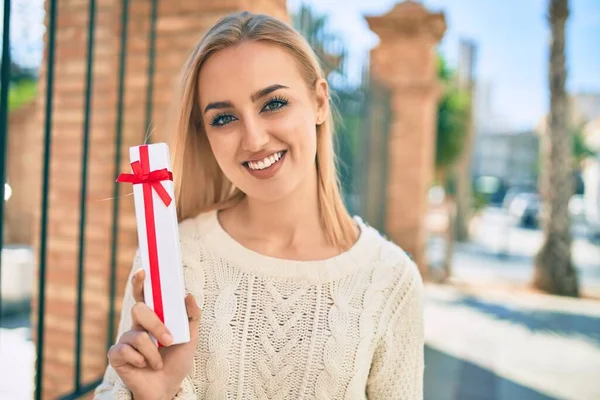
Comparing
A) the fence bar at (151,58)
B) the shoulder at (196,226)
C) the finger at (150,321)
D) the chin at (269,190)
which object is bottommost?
the finger at (150,321)

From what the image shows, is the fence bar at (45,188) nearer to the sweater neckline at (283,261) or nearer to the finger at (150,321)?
the sweater neckline at (283,261)

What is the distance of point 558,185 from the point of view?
325 inches

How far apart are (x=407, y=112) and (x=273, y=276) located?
17.8 feet

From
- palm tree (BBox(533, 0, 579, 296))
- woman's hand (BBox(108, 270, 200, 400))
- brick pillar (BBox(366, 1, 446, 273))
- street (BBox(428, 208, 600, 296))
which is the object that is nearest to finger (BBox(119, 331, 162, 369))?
woman's hand (BBox(108, 270, 200, 400))

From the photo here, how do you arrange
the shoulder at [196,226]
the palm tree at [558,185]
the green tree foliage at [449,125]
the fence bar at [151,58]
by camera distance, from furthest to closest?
1. the green tree foliage at [449,125]
2. the palm tree at [558,185]
3. the fence bar at [151,58]
4. the shoulder at [196,226]

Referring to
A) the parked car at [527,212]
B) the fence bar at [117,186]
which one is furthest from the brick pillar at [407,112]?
the parked car at [527,212]

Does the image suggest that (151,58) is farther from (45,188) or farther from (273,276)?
(273,276)

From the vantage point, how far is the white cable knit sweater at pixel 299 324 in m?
1.54

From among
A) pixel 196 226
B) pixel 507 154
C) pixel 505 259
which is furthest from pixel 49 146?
pixel 507 154

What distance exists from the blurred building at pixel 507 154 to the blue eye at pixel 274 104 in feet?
213

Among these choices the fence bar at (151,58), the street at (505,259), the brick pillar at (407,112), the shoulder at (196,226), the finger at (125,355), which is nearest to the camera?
the finger at (125,355)

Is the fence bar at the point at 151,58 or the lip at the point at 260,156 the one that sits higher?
the fence bar at the point at 151,58

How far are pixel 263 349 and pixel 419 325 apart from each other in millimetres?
511

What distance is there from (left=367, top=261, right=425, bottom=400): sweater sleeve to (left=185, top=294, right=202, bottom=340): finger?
63 cm
